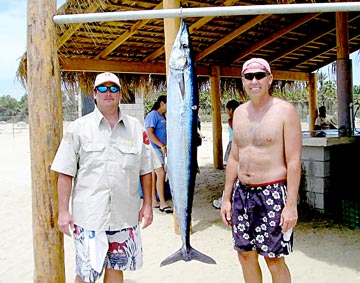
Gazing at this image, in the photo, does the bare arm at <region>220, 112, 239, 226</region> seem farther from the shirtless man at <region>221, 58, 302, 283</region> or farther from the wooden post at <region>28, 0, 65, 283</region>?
the wooden post at <region>28, 0, 65, 283</region>

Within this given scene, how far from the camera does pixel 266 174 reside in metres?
2.82

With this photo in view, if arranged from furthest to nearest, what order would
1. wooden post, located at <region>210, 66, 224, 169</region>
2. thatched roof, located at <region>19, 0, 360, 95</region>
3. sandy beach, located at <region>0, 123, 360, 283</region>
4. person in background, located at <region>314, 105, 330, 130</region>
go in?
person in background, located at <region>314, 105, 330, 130</region> → wooden post, located at <region>210, 66, 224, 169</region> → thatched roof, located at <region>19, 0, 360, 95</region> → sandy beach, located at <region>0, 123, 360, 283</region>

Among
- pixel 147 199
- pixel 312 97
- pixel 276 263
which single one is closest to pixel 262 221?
pixel 276 263

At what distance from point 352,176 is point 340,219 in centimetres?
97

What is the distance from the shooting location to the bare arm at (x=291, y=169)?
8.90ft

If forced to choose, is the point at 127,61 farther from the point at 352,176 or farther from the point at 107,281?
the point at 107,281

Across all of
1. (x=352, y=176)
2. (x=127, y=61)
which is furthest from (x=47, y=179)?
(x=127, y=61)

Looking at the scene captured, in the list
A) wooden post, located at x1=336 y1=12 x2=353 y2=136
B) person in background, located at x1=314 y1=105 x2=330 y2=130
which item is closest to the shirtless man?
wooden post, located at x1=336 y1=12 x2=353 y2=136

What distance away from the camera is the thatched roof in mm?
7137

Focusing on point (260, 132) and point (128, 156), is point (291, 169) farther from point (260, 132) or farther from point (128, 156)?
point (128, 156)

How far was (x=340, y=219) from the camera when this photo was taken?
19.2 feet

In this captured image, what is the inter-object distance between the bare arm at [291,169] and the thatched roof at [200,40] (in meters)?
3.93

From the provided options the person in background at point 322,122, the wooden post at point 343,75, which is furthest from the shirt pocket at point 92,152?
the person in background at point 322,122

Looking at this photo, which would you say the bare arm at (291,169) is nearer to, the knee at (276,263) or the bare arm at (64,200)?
the knee at (276,263)
